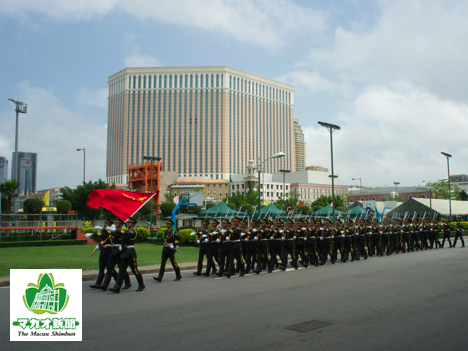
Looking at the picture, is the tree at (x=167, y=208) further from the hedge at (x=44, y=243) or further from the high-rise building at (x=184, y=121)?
the high-rise building at (x=184, y=121)

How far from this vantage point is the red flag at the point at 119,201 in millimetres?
12297

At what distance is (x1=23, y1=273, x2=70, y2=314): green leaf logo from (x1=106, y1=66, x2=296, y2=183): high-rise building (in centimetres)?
15432

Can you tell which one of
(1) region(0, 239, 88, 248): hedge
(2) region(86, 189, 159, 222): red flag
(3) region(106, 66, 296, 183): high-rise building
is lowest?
(1) region(0, 239, 88, 248): hedge

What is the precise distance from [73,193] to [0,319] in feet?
151

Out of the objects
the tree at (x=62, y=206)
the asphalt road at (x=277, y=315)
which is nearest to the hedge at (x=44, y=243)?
the tree at (x=62, y=206)

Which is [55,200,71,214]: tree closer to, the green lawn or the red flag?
the green lawn

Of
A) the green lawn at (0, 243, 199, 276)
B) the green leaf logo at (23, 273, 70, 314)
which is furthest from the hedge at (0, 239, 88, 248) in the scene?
the green leaf logo at (23, 273, 70, 314)

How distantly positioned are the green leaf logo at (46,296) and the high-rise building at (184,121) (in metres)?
154

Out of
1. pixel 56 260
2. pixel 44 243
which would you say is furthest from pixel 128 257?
pixel 44 243

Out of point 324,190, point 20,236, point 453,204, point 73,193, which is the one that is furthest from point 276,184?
point 20,236

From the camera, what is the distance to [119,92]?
164 meters

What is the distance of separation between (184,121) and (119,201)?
150047 mm

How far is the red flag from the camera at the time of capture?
40.3 ft

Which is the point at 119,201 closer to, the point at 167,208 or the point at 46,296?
the point at 46,296
